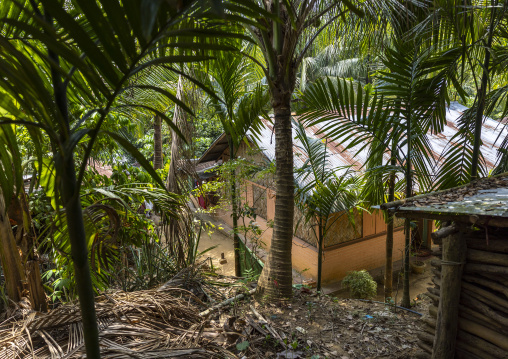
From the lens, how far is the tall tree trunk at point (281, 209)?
4.18 metres

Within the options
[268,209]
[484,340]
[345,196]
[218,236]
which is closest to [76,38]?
[484,340]

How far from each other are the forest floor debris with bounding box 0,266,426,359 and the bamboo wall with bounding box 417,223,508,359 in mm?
526

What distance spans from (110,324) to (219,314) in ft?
4.70

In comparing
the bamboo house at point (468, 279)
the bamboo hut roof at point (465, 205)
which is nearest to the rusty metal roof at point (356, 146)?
the bamboo hut roof at point (465, 205)

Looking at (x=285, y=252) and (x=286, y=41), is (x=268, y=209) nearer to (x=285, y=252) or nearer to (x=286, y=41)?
(x=285, y=252)

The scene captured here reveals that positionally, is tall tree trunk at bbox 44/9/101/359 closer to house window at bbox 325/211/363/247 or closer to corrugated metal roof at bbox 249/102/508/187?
corrugated metal roof at bbox 249/102/508/187

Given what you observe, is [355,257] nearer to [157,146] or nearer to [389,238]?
[389,238]

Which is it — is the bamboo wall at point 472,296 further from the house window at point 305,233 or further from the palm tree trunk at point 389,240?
the house window at point 305,233

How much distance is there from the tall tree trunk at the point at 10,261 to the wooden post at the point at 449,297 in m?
3.63

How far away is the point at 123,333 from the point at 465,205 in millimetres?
2590

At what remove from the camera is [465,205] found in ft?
9.27

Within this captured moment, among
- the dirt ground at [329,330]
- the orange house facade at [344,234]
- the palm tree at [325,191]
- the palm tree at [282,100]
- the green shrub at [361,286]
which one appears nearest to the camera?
the dirt ground at [329,330]

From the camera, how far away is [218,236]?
12242 millimetres

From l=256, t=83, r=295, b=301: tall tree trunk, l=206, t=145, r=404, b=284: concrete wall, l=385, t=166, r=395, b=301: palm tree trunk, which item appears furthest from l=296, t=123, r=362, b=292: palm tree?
l=206, t=145, r=404, b=284: concrete wall
